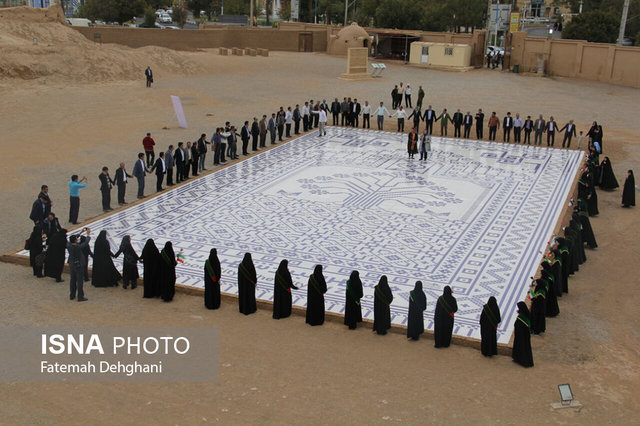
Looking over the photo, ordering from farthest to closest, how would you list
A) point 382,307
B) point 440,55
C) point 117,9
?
point 117,9 < point 440,55 < point 382,307

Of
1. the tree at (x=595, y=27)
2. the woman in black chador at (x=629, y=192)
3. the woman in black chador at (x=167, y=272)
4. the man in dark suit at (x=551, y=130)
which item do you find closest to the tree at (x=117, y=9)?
the tree at (x=595, y=27)

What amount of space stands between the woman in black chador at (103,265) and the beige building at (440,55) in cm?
3413

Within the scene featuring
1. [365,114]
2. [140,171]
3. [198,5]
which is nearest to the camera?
[140,171]

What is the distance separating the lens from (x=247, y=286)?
10.4 metres

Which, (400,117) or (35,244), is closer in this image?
(35,244)

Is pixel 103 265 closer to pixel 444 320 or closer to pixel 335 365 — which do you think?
pixel 335 365

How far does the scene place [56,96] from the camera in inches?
1093

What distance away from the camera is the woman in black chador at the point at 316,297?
1005 centimetres

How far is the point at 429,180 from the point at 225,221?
237 inches

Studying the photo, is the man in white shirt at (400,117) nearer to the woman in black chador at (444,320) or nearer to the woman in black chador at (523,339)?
the woman in black chador at (444,320)

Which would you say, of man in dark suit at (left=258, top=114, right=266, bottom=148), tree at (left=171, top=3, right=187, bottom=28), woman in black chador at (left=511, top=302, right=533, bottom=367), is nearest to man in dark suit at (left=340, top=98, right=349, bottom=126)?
man in dark suit at (left=258, top=114, right=266, bottom=148)

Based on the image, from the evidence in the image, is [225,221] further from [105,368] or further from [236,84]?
[236,84]

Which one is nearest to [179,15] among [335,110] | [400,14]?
[400,14]

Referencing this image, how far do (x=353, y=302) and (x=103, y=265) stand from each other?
404 cm
